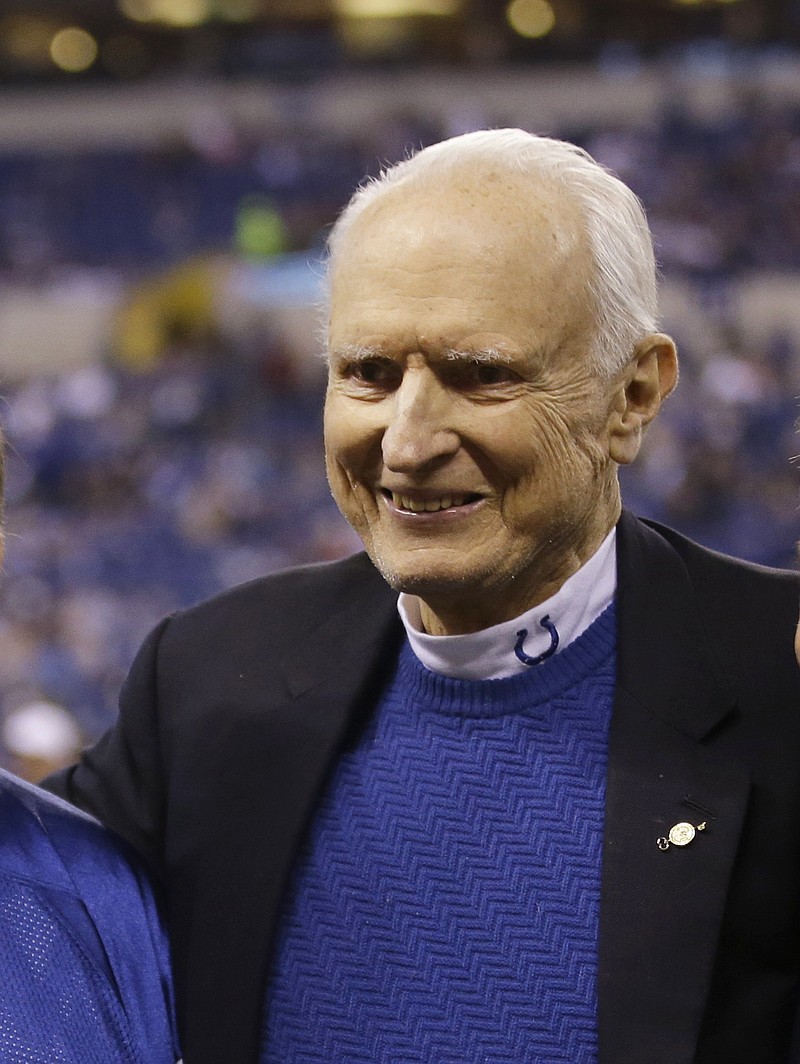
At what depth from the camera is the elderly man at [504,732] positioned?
3.86ft

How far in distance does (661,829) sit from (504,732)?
0.16 m

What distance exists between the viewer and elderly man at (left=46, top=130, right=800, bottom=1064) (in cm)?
118

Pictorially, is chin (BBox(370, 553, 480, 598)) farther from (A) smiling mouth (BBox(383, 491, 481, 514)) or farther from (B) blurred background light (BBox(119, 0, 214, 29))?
(B) blurred background light (BBox(119, 0, 214, 29))

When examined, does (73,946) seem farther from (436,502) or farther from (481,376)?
(481,376)

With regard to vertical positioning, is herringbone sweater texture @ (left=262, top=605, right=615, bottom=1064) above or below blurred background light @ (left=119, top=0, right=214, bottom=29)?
above

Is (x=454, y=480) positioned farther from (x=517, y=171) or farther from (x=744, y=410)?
(x=744, y=410)

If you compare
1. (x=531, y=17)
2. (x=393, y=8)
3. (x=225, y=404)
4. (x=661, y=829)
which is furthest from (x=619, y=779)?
(x=393, y=8)

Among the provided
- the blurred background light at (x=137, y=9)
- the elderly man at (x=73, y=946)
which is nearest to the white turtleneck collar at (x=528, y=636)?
the elderly man at (x=73, y=946)

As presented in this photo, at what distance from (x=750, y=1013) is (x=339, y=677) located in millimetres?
468

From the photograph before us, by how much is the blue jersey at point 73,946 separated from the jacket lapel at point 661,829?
0.41 metres

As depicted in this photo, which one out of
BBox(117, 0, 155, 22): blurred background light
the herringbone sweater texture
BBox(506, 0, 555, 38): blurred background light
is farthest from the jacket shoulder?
BBox(117, 0, 155, 22): blurred background light

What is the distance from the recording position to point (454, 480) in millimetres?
1188

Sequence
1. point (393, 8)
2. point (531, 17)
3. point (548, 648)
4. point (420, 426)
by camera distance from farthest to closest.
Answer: point (393, 8) → point (531, 17) → point (548, 648) → point (420, 426)

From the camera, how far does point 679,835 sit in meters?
1.20
